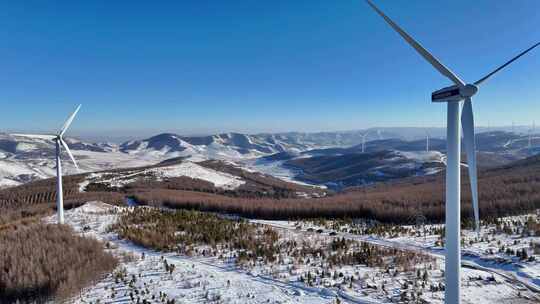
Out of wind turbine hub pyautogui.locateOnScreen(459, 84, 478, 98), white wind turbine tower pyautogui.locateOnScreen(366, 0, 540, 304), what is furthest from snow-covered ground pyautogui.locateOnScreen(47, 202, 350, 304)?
wind turbine hub pyautogui.locateOnScreen(459, 84, 478, 98)

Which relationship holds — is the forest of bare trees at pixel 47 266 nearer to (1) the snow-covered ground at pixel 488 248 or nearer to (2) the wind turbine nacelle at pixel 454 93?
(1) the snow-covered ground at pixel 488 248

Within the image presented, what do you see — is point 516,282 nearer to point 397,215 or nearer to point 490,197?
point 397,215

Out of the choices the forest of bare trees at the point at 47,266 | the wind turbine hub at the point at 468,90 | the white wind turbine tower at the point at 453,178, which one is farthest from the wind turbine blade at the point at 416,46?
the forest of bare trees at the point at 47,266

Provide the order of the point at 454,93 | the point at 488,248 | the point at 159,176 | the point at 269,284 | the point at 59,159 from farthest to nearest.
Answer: the point at 159,176 → the point at 59,159 → the point at 488,248 → the point at 269,284 → the point at 454,93

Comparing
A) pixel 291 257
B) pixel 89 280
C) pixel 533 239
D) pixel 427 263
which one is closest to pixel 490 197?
pixel 533 239

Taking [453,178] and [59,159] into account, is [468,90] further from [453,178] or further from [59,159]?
[59,159]

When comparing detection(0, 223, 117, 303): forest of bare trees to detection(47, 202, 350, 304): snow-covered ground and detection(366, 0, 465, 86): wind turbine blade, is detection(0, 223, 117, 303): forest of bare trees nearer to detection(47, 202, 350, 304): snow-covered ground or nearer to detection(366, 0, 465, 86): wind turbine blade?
detection(47, 202, 350, 304): snow-covered ground

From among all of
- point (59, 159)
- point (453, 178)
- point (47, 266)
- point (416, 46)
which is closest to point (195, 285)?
point (47, 266)
